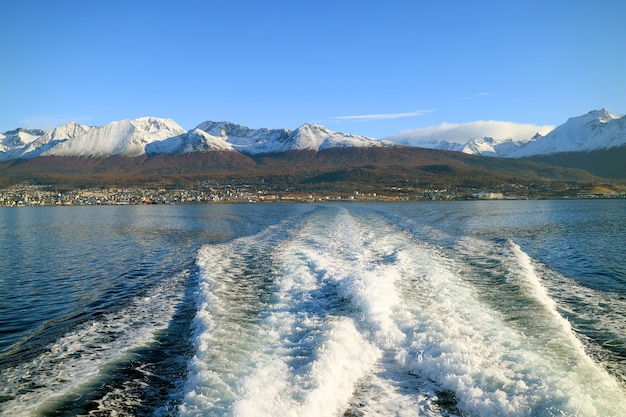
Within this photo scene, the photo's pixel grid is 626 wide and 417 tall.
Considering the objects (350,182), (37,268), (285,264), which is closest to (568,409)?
(285,264)

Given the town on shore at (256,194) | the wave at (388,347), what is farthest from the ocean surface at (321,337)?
the town on shore at (256,194)

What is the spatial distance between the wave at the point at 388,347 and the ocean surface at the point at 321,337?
0.15ft

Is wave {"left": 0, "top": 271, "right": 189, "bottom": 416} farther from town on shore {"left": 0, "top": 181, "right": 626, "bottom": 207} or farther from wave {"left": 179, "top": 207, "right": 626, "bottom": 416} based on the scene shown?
town on shore {"left": 0, "top": 181, "right": 626, "bottom": 207}

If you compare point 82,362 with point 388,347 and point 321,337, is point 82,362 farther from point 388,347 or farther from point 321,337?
point 388,347

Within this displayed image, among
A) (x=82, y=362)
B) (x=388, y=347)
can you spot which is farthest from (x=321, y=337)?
(x=82, y=362)

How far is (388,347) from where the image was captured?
34.7 ft

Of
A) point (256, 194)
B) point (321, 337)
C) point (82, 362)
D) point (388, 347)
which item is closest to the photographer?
point (82, 362)

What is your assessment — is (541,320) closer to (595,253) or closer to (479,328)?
(479,328)

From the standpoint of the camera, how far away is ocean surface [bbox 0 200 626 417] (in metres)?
7.95

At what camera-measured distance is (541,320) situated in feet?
38.8

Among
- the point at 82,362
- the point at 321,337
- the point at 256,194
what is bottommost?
the point at 82,362

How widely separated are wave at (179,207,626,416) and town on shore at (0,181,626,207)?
112 metres

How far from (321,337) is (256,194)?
149 m

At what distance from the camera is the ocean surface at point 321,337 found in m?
7.95
